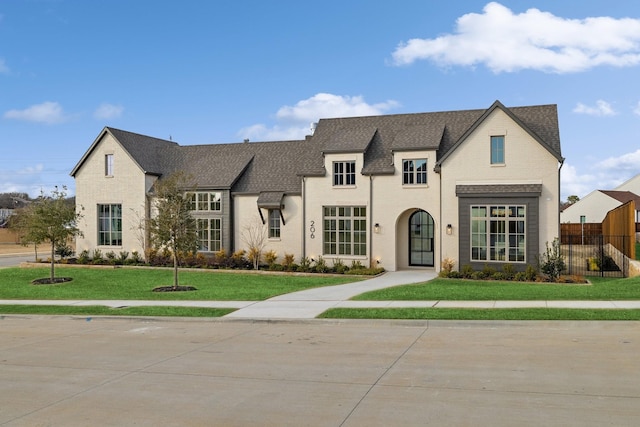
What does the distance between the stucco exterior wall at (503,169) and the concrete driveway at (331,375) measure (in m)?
12.1

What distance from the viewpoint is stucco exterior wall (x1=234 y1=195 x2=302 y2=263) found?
2900cm

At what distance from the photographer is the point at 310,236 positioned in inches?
1128

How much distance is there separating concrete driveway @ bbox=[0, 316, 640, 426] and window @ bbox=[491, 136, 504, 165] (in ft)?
43.0

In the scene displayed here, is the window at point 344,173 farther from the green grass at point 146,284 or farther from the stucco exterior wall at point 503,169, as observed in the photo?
the green grass at point 146,284

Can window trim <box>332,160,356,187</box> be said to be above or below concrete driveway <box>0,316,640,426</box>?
above

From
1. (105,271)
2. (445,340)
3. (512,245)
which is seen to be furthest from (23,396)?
(105,271)

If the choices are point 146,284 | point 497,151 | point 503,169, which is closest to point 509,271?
point 503,169

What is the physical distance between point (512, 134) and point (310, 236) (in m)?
10.3

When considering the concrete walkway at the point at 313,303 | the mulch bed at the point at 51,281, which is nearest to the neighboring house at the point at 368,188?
the mulch bed at the point at 51,281

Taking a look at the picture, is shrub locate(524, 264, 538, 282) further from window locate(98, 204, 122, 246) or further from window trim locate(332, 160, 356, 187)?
window locate(98, 204, 122, 246)

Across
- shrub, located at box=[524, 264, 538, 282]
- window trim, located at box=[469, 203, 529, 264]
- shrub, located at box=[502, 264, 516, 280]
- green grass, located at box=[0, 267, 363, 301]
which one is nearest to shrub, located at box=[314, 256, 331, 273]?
green grass, located at box=[0, 267, 363, 301]

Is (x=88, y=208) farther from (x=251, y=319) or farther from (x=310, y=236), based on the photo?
(x=251, y=319)

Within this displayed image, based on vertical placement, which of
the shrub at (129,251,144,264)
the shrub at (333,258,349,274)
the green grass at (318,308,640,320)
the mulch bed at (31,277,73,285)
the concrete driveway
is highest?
the shrub at (129,251,144,264)

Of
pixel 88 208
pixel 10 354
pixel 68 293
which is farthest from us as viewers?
pixel 88 208
